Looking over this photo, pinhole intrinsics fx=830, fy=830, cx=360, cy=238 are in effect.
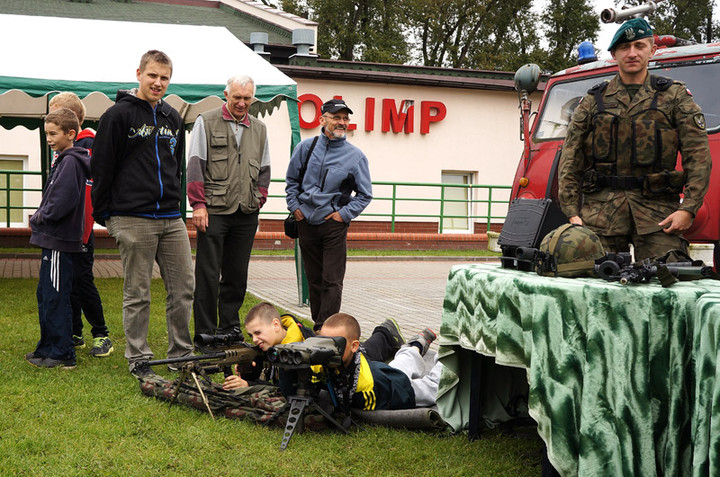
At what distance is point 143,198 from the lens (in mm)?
5500

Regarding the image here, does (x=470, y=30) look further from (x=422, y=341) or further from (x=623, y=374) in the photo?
(x=623, y=374)

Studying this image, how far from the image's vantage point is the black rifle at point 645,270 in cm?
305

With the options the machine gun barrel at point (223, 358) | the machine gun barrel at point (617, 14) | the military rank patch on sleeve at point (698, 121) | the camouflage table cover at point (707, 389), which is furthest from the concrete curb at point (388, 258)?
the camouflage table cover at point (707, 389)

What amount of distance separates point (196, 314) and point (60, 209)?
51.3 inches

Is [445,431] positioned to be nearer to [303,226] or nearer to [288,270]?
[303,226]

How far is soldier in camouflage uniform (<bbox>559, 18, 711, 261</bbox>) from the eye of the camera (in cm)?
427

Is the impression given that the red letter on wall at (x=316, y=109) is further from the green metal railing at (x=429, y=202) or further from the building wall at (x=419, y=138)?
the green metal railing at (x=429, y=202)

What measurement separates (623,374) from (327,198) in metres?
4.14

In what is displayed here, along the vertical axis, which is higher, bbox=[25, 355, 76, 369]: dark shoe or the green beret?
the green beret

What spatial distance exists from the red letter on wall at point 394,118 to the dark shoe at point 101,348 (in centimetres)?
1603

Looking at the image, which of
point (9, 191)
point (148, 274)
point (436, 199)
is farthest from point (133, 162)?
point (436, 199)

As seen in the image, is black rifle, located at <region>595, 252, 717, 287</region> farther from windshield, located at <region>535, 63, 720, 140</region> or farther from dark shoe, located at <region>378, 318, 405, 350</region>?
windshield, located at <region>535, 63, 720, 140</region>

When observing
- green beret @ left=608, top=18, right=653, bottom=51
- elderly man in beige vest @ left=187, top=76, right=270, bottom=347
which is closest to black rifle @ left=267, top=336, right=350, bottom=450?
elderly man in beige vest @ left=187, top=76, right=270, bottom=347

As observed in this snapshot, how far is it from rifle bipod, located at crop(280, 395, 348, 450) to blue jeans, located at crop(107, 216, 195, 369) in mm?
1668
